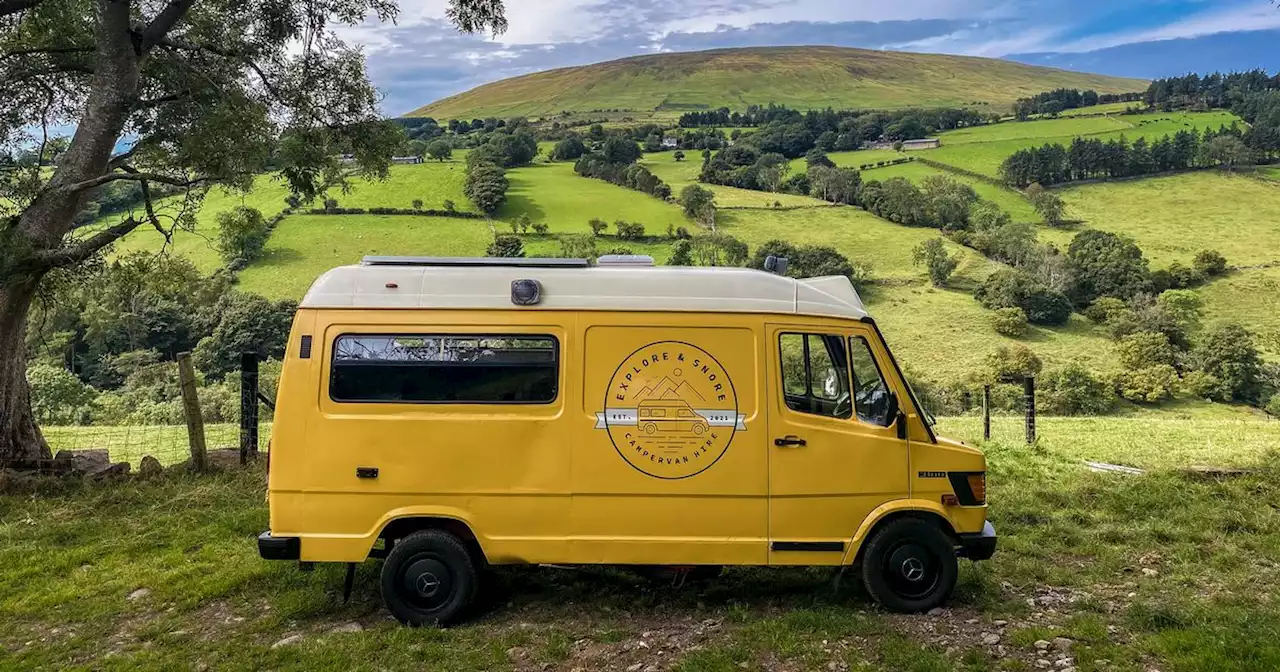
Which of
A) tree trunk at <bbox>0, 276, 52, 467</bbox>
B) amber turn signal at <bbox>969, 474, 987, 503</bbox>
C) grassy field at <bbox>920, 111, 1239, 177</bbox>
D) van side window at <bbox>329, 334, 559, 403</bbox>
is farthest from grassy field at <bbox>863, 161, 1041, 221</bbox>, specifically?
tree trunk at <bbox>0, 276, 52, 467</bbox>

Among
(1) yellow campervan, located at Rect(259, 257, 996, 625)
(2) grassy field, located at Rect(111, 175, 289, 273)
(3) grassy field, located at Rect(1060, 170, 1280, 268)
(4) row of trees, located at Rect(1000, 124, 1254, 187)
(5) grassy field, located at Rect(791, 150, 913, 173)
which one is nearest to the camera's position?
(1) yellow campervan, located at Rect(259, 257, 996, 625)

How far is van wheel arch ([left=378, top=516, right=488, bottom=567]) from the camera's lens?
6367 millimetres

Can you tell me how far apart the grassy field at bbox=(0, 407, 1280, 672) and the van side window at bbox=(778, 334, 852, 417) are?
1700 mm

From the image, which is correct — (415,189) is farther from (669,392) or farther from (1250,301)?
(669,392)

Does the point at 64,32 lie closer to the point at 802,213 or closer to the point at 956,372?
the point at 956,372

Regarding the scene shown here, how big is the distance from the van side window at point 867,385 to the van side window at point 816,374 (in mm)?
77

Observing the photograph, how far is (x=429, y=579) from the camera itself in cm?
634

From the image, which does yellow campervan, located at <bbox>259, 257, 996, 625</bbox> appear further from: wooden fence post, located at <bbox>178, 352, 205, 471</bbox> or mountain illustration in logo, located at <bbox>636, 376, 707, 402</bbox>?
wooden fence post, located at <bbox>178, 352, 205, 471</bbox>

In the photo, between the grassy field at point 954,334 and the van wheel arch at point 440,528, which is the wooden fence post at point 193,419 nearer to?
the van wheel arch at point 440,528

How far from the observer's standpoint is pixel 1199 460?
12.4 meters

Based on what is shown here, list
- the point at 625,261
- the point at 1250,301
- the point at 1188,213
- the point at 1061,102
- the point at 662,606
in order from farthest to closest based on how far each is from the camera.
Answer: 1. the point at 1061,102
2. the point at 1188,213
3. the point at 1250,301
4. the point at 625,261
5. the point at 662,606

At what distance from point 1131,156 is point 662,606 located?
112m

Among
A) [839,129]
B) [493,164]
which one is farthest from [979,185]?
[493,164]

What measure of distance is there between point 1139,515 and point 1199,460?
454cm
